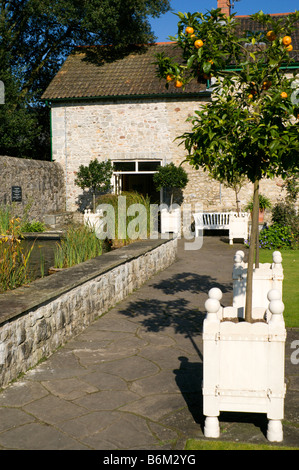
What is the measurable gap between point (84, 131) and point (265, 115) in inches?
579

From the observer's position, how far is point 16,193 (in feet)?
45.8

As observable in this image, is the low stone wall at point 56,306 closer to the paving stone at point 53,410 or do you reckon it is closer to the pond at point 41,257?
the paving stone at point 53,410

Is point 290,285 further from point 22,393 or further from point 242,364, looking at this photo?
point 22,393

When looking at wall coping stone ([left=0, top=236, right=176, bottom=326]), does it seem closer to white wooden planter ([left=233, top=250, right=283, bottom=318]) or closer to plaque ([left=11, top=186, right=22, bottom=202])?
white wooden planter ([left=233, top=250, right=283, bottom=318])

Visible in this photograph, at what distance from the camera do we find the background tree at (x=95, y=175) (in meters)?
16.4

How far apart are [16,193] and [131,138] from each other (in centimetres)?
479

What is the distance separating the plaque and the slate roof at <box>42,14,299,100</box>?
4.68m

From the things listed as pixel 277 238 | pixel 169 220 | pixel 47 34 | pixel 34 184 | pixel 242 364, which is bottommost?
pixel 242 364

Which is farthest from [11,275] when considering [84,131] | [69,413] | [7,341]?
[84,131]

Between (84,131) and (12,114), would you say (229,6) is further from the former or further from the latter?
(12,114)

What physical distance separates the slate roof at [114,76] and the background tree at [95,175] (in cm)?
241

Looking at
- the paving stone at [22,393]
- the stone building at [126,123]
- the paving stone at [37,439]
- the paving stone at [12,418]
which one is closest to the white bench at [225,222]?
the stone building at [126,123]

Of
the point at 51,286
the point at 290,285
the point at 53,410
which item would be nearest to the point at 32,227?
the point at 290,285
